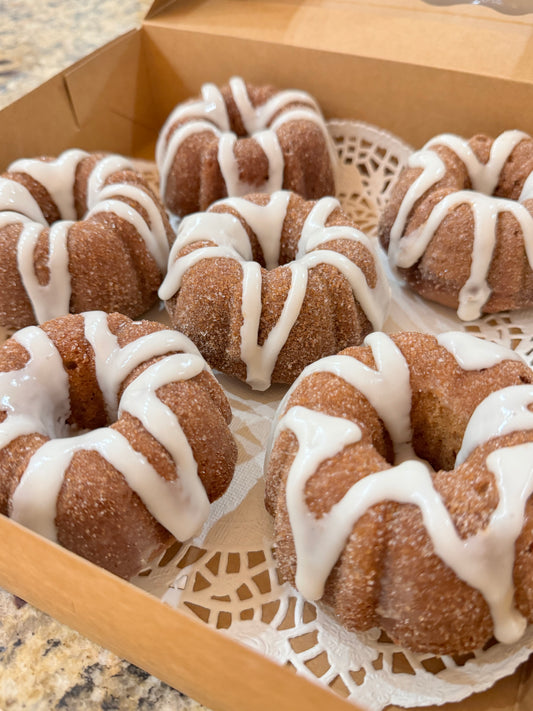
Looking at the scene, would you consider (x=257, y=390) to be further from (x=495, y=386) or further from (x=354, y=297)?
(x=495, y=386)

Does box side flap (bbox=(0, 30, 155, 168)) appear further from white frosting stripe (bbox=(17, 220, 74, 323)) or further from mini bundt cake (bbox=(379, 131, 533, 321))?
mini bundt cake (bbox=(379, 131, 533, 321))

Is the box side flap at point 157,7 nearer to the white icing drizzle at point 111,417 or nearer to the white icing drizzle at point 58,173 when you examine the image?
the white icing drizzle at point 58,173

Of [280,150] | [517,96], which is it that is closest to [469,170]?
[517,96]

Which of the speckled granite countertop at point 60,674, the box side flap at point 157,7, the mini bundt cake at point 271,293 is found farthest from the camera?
the box side flap at point 157,7

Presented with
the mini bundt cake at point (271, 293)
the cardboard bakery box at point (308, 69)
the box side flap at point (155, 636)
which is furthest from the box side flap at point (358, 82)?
the box side flap at point (155, 636)

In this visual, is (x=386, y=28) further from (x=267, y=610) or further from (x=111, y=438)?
(x=267, y=610)

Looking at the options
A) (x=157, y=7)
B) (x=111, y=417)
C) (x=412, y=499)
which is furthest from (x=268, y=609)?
(x=157, y=7)
